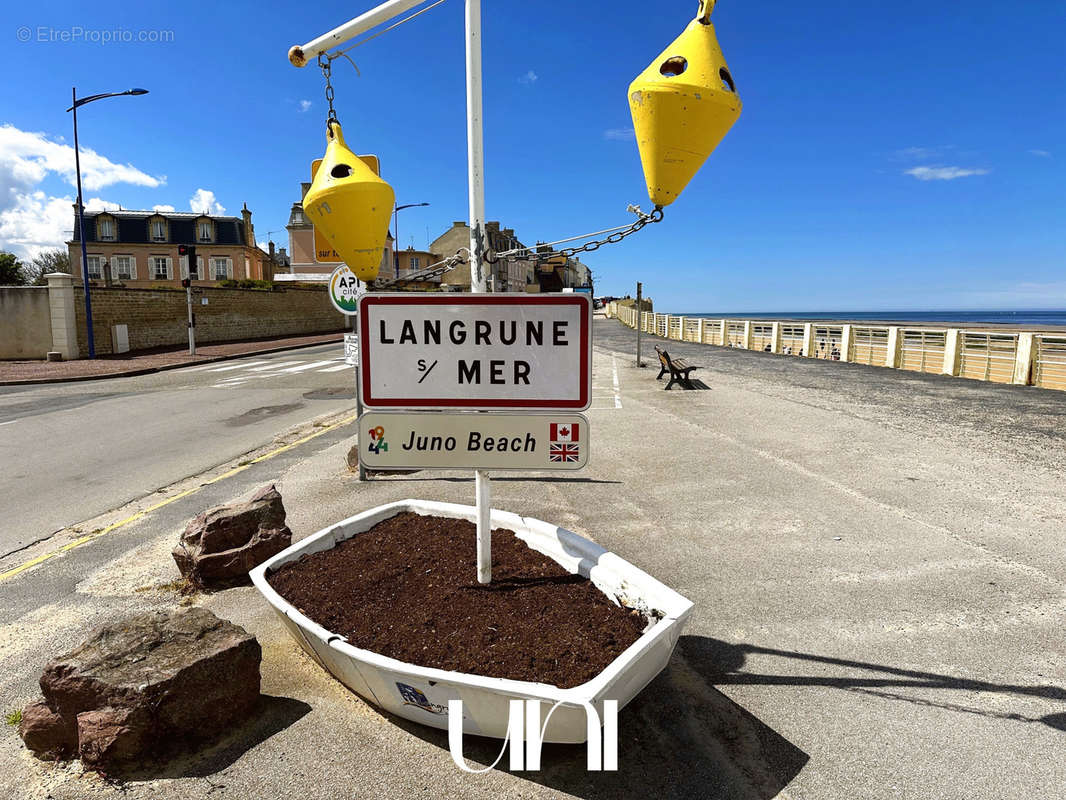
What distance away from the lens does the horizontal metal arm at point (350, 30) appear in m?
3.49

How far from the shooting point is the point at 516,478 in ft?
22.4

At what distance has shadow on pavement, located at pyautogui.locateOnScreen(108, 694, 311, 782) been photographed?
93.3 inches

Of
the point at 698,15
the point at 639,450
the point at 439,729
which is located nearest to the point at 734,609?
the point at 439,729

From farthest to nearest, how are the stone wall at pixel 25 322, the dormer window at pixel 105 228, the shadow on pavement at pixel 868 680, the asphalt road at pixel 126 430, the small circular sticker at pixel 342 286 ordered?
the dormer window at pixel 105 228
the stone wall at pixel 25 322
the small circular sticker at pixel 342 286
the asphalt road at pixel 126 430
the shadow on pavement at pixel 868 680

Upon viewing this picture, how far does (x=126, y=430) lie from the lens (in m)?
10.1

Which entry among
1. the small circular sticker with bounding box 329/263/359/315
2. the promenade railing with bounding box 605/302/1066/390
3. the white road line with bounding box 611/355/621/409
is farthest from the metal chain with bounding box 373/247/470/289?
the promenade railing with bounding box 605/302/1066/390

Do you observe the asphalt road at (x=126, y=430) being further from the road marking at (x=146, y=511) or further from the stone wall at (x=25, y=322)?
the stone wall at (x=25, y=322)

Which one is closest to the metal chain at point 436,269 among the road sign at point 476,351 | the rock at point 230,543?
the road sign at point 476,351

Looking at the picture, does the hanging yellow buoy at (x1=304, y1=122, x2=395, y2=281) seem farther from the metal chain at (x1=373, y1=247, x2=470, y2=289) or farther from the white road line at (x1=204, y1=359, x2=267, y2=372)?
the white road line at (x1=204, y1=359, x2=267, y2=372)

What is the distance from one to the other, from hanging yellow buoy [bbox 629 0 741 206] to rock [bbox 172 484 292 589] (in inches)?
129

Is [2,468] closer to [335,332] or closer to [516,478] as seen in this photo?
[516,478]

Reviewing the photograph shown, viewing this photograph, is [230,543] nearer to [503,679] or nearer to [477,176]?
[503,679]

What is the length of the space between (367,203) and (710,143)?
191 centimetres

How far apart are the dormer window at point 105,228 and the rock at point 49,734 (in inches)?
2741
